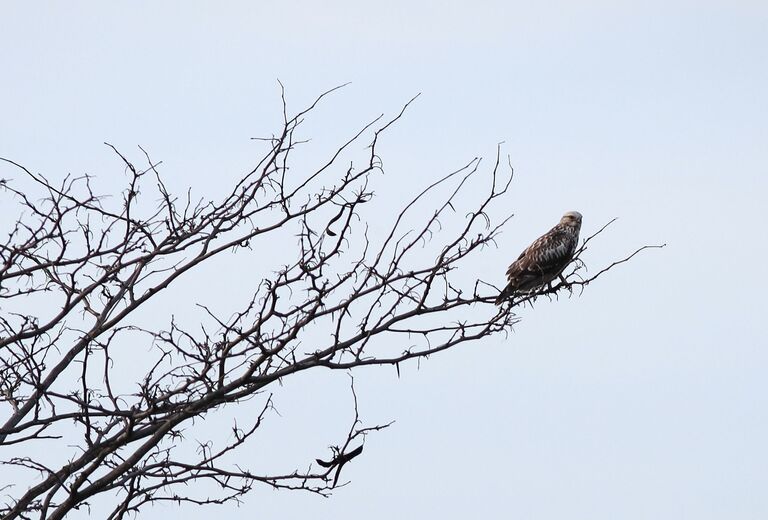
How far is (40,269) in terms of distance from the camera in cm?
594

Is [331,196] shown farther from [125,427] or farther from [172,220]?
[125,427]

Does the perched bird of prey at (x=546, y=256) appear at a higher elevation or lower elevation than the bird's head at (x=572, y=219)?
lower

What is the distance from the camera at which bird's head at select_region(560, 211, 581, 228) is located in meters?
14.2

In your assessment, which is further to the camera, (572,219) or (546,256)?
(572,219)

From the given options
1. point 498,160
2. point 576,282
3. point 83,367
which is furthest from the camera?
point 576,282

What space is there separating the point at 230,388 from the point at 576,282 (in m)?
2.54

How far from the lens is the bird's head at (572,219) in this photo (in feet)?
46.7

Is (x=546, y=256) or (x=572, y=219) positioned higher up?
(x=572, y=219)

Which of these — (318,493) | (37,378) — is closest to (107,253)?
(37,378)

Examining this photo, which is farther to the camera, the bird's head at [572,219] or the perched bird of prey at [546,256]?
the bird's head at [572,219]

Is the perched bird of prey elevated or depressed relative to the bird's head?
depressed

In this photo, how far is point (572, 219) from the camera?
1434cm

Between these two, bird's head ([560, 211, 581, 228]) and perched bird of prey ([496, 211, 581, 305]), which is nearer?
perched bird of prey ([496, 211, 581, 305])

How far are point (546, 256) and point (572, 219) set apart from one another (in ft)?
5.96
